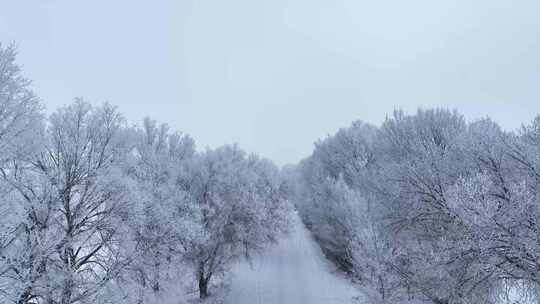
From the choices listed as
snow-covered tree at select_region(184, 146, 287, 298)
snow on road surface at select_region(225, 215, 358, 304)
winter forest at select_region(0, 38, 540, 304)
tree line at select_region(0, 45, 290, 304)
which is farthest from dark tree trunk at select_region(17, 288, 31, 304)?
snow on road surface at select_region(225, 215, 358, 304)

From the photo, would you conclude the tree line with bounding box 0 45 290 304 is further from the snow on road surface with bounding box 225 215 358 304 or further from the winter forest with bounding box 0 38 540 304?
the snow on road surface with bounding box 225 215 358 304

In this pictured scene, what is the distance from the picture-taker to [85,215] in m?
10.5

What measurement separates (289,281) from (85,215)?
15.2 m

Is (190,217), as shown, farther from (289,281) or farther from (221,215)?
(289,281)

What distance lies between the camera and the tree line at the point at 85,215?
767cm

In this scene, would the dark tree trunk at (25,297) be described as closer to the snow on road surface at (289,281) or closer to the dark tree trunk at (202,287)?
the dark tree trunk at (202,287)

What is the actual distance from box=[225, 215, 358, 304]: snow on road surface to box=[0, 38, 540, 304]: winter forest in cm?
147

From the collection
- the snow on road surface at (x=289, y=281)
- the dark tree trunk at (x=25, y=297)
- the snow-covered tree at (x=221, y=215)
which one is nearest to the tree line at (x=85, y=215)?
the dark tree trunk at (x=25, y=297)

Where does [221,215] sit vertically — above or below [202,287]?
above

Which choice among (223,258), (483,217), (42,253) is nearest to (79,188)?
(42,253)

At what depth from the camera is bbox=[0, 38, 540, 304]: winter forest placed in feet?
24.3

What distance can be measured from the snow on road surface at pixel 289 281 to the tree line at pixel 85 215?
2.90 metres

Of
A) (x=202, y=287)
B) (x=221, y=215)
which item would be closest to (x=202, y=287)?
(x=202, y=287)

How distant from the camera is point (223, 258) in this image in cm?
1791
